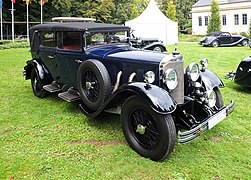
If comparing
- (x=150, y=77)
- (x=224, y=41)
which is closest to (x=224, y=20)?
(x=224, y=41)

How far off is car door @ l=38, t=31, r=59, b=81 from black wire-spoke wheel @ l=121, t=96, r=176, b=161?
2.48m

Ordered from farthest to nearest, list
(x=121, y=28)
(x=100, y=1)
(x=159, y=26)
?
(x=100, y=1) < (x=159, y=26) < (x=121, y=28)

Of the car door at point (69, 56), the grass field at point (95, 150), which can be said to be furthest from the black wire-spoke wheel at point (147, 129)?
the car door at point (69, 56)

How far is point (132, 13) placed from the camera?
42.4 metres

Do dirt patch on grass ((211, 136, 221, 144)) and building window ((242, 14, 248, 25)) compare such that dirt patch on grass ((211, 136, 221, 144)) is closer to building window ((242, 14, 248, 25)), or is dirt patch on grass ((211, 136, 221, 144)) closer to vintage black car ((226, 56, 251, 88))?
vintage black car ((226, 56, 251, 88))

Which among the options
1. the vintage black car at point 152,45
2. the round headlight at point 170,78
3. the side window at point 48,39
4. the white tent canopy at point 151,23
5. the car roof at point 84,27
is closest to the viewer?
the round headlight at point 170,78

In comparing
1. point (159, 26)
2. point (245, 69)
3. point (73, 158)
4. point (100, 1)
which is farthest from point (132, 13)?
point (73, 158)

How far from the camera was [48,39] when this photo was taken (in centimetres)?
561

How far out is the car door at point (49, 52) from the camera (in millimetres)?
5418

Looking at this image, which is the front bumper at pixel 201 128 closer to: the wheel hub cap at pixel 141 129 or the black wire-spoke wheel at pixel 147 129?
the black wire-spoke wheel at pixel 147 129

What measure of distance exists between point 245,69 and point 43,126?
474 centimetres

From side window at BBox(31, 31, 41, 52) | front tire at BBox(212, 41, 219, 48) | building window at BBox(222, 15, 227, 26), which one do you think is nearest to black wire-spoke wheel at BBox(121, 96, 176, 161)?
side window at BBox(31, 31, 41, 52)

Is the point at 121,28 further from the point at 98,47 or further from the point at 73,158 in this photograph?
the point at 73,158

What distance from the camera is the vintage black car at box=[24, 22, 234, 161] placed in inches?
129
